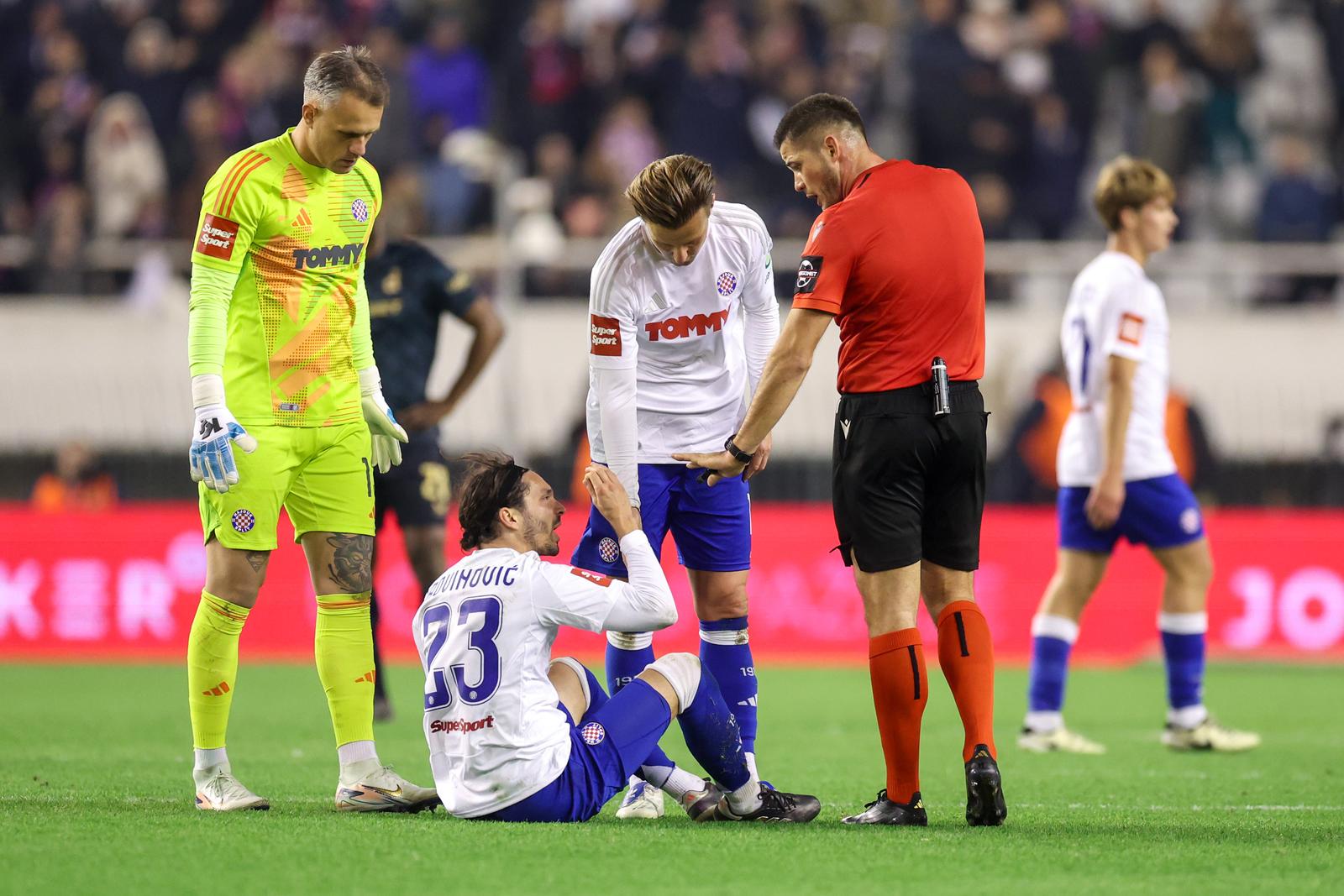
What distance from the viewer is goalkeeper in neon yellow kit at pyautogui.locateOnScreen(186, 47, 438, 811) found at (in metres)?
5.74

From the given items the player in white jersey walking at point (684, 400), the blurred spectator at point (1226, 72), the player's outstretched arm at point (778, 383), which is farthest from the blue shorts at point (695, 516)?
the blurred spectator at point (1226, 72)

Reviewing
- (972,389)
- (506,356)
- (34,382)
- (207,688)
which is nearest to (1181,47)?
(506,356)

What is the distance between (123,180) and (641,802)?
11824 millimetres

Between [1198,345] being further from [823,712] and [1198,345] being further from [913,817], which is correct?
[913,817]

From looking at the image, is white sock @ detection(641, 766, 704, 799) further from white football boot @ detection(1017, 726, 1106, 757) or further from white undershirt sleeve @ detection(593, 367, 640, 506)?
white football boot @ detection(1017, 726, 1106, 757)

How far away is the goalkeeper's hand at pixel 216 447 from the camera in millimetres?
5551

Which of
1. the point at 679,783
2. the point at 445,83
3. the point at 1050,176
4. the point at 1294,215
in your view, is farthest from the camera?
the point at 445,83

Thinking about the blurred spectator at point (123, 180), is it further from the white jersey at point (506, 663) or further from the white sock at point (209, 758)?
the white jersey at point (506, 663)

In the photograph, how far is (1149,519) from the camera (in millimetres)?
8211

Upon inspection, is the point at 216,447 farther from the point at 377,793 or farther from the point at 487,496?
the point at 377,793

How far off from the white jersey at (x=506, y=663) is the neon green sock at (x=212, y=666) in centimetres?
88

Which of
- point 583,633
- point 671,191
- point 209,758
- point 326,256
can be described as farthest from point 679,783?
point 583,633

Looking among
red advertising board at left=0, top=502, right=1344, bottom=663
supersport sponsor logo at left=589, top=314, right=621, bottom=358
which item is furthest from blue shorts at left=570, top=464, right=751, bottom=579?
red advertising board at left=0, top=502, right=1344, bottom=663

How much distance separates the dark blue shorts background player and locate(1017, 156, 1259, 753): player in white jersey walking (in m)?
2.94
